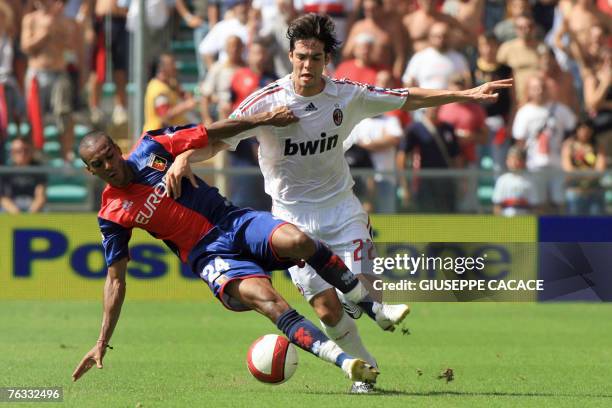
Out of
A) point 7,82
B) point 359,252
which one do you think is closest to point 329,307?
point 359,252

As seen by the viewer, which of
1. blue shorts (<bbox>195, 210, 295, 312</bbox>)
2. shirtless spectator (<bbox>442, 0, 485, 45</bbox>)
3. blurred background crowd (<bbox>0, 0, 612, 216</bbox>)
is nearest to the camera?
blue shorts (<bbox>195, 210, 295, 312</bbox>)

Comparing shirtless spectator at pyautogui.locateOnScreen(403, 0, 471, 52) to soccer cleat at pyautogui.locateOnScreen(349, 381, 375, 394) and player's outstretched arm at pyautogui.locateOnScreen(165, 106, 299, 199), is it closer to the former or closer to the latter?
player's outstretched arm at pyautogui.locateOnScreen(165, 106, 299, 199)

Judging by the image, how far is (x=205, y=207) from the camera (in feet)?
26.9

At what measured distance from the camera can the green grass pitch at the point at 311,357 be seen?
8172mm

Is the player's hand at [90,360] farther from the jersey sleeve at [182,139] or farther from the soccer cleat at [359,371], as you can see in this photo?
the soccer cleat at [359,371]

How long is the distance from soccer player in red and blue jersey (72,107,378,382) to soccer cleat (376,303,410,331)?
276mm

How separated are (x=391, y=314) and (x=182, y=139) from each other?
1.76 metres

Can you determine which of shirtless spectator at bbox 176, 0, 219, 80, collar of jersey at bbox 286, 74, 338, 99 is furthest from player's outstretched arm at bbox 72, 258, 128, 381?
shirtless spectator at bbox 176, 0, 219, 80

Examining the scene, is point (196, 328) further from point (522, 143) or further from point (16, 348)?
point (522, 143)

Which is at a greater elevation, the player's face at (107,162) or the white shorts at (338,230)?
the player's face at (107,162)

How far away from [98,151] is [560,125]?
9.96 meters

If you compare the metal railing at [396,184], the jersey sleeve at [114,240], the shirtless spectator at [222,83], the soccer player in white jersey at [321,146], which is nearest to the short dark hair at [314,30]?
the soccer player in white jersey at [321,146]

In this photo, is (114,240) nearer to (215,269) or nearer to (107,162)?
(107,162)

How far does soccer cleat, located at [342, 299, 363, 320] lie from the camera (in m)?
8.42
